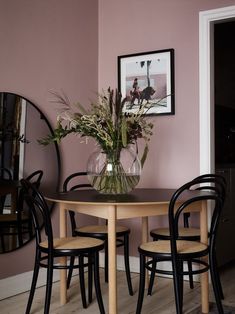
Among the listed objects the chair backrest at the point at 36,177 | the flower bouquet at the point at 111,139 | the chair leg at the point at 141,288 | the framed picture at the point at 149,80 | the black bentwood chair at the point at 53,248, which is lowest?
the chair leg at the point at 141,288

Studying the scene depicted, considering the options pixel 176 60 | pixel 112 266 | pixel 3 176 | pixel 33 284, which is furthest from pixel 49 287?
pixel 176 60

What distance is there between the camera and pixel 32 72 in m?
3.38

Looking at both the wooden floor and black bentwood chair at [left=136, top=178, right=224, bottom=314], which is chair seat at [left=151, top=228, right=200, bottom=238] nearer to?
black bentwood chair at [left=136, top=178, right=224, bottom=314]

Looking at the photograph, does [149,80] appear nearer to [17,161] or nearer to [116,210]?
[17,161]

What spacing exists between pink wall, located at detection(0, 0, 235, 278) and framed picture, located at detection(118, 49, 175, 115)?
0.06m

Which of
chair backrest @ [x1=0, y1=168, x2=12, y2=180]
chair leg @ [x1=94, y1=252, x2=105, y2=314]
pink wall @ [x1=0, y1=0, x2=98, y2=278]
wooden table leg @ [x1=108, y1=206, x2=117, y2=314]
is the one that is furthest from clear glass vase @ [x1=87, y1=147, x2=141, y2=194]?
pink wall @ [x1=0, y1=0, x2=98, y2=278]

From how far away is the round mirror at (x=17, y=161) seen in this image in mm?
3080

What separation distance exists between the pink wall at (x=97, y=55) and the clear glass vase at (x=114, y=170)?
93 centimetres

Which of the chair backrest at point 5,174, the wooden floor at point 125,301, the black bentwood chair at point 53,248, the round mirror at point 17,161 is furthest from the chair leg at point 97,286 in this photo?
the chair backrest at point 5,174

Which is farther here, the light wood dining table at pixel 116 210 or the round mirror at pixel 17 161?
the round mirror at pixel 17 161

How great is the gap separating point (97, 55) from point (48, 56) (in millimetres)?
744

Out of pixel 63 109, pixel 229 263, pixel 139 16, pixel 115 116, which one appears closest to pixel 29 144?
pixel 63 109

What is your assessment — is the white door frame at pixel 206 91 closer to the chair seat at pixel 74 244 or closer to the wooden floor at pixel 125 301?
the wooden floor at pixel 125 301

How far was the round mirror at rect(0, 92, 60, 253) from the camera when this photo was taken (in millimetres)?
3080
